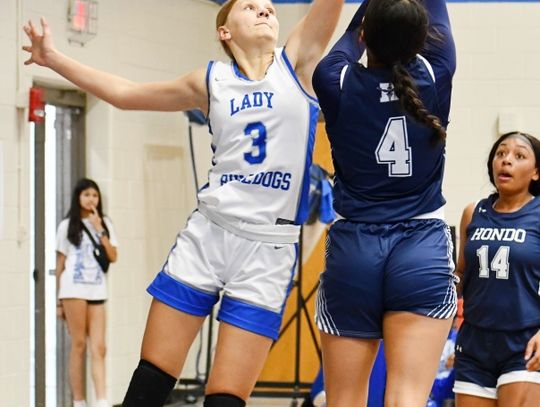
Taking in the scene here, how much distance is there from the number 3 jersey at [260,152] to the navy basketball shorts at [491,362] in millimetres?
1024

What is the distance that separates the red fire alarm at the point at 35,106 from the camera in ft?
21.7

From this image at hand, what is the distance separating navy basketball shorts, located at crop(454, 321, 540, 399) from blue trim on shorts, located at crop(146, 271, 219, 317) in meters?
1.17

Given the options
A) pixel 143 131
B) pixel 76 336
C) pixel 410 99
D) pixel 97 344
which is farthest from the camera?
pixel 143 131

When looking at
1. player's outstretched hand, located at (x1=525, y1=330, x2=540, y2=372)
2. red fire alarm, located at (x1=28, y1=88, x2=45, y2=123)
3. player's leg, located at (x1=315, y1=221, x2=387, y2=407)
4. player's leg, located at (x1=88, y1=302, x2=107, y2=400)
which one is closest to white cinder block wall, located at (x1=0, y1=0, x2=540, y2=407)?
red fire alarm, located at (x1=28, y1=88, x2=45, y2=123)

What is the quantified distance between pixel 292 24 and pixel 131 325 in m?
2.75

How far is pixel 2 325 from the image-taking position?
21.2 ft

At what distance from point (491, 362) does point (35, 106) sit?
12.4ft

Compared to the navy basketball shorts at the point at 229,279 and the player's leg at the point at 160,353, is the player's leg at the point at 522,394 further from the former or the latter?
the player's leg at the point at 160,353

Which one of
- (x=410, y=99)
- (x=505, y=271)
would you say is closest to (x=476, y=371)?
(x=505, y=271)

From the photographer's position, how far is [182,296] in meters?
3.24

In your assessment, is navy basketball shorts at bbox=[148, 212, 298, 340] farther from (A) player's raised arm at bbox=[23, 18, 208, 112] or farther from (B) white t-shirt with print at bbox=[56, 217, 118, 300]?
(B) white t-shirt with print at bbox=[56, 217, 118, 300]

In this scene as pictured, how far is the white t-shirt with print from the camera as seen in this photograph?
6.96 metres

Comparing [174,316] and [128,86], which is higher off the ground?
[128,86]

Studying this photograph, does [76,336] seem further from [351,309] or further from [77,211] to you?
[351,309]
